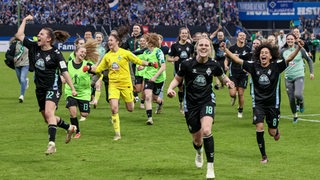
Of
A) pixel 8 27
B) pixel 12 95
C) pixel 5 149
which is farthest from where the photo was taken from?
pixel 8 27

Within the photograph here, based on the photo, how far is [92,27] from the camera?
6141 centimetres

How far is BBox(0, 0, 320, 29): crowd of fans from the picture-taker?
62188mm

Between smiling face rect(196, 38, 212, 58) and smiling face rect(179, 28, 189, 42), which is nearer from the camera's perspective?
smiling face rect(196, 38, 212, 58)

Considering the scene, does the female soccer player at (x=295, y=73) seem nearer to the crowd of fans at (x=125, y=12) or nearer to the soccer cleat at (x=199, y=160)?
the soccer cleat at (x=199, y=160)

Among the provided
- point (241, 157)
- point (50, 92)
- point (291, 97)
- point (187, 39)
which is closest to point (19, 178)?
point (50, 92)

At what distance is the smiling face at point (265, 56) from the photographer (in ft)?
43.6

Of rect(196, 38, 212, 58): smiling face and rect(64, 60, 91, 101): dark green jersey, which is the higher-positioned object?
rect(196, 38, 212, 58): smiling face

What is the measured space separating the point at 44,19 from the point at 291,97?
1777 inches

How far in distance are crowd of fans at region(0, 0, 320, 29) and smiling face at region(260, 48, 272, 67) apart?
4602 cm

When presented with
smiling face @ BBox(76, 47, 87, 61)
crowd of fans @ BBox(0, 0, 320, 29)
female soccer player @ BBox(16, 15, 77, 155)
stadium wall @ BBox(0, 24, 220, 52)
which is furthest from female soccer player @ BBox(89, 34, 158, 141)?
crowd of fans @ BBox(0, 0, 320, 29)

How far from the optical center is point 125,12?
6769 cm

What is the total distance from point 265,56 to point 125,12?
55.0 metres

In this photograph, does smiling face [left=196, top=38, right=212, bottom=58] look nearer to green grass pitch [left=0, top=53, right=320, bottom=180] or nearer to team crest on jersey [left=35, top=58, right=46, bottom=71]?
green grass pitch [left=0, top=53, right=320, bottom=180]

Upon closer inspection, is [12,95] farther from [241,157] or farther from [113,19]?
[113,19]
